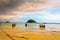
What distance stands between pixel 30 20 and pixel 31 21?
623mm

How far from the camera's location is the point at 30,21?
39.6 metres

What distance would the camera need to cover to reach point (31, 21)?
39.8 meters

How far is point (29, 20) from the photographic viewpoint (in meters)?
39.6

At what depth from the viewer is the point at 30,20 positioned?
3941cm

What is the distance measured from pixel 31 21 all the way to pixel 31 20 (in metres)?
0.40

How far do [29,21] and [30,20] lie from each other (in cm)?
50

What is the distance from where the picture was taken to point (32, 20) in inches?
1564

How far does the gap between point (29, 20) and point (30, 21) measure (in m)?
0.44

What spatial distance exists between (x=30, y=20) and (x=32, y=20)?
27.4 inches

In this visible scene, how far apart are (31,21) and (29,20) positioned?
2.46ft

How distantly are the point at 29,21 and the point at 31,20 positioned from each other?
0.70 m

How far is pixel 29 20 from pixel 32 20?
37.2 inches

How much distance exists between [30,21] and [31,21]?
16.6 inches
